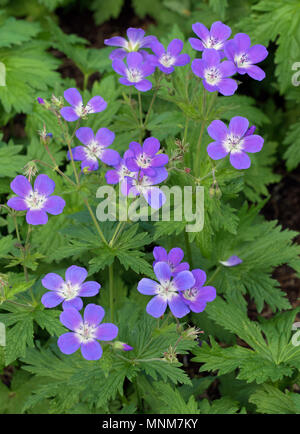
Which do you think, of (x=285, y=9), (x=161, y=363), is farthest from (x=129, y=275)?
(x=285, y=9)

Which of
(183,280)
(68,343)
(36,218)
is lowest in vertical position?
(68,343)

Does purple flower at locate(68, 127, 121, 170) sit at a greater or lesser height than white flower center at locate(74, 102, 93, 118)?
lesser

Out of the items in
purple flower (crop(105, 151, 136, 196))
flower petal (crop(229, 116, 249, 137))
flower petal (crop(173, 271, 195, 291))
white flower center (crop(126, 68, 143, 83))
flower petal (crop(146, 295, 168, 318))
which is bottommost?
flower petal (crop(146, 295, 168, 318))

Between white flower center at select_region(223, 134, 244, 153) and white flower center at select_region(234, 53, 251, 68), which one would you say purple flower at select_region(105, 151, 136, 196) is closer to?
white flower center at select_region(223, 134, 244, 153)

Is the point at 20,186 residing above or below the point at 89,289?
above

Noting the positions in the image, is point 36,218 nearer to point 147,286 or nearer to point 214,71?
point 147,286

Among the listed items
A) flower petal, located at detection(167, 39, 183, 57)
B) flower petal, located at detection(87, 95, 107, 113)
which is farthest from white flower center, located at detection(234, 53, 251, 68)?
flower petal, located at detection(87, 95, 107, 113)

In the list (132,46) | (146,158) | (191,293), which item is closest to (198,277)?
(191,293)

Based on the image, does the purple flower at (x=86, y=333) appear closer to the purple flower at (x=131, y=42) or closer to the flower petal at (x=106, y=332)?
the flower petal at (x=106, y=332)
